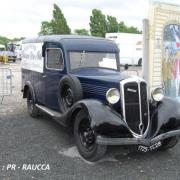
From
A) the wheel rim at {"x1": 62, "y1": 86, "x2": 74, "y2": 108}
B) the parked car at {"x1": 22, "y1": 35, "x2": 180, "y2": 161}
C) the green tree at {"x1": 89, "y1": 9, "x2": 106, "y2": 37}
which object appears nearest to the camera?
the parked car at {"x1": 22, "y1": 35, "x2": 180, "y2": 161}

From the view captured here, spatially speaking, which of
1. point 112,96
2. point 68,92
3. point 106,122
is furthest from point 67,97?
point 106,122

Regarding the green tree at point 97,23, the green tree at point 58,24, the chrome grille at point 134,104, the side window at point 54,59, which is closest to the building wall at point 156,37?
the side window at point 54,59

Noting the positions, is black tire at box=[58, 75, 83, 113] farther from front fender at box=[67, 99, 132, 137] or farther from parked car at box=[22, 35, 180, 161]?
front fender at box=[67, 99, 132, 137]

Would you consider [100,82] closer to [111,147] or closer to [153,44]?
[111,147]

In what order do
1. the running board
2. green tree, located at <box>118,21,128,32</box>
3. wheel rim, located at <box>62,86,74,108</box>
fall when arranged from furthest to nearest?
1. green tree, located at <box>118,21,128,32</box>
2. the running board
3. wheel rim, located at <box>62,86,74,108</box>

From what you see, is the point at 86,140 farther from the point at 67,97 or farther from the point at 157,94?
the point at 157,94

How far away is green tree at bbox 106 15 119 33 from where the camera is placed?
61.2m

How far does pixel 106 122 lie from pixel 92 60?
2286 millimetres

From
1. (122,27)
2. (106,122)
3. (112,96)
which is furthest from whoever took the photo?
(122,27)

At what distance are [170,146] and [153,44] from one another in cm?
360

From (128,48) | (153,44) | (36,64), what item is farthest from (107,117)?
(128,48)

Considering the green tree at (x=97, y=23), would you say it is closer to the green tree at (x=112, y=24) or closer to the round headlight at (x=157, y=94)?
the green tree at (x=112, y=24)

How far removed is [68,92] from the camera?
7016 millimetres

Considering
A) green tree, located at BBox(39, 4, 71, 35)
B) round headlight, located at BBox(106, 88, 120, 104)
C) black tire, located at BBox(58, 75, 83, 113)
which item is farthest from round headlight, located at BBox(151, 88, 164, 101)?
green tree, located at BBox(39, 4, 71, 35)
